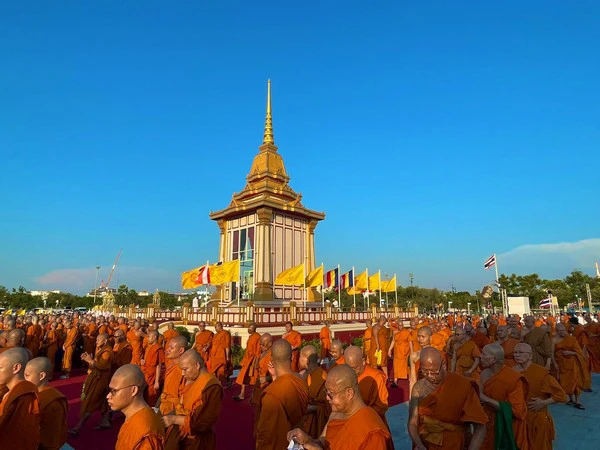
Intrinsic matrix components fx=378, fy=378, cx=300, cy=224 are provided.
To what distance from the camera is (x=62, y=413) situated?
168 inches

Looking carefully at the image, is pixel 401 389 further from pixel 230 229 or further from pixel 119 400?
pixel 230 229

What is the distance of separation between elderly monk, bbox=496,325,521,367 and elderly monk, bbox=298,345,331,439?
4099 millimetres

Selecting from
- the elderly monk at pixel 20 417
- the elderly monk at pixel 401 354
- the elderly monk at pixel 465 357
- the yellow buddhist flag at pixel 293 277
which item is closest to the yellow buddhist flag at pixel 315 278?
the yellow buddhist flag at pixel 293 277

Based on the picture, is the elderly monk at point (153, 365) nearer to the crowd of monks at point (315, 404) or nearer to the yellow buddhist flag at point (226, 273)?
the crowd of monks at point (315, 404)

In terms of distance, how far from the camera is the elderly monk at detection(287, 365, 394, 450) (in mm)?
2832

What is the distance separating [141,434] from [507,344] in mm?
7673

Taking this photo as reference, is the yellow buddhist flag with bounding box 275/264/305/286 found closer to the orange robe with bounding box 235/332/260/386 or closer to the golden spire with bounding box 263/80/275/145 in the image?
the orange robe with bounding box 235/332/260/386

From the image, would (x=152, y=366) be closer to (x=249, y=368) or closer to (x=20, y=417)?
(x=249, y=368)

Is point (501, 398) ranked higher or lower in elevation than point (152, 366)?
higher

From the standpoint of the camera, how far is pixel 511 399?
4629 millimetres

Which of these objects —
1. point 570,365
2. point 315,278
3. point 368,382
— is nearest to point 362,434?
point 368,382

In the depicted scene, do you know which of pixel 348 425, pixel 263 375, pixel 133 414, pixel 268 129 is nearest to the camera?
Answer: pixel 348 425

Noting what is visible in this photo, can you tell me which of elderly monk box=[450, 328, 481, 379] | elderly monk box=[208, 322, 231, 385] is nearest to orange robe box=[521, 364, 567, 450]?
elderly monk box=[450, 328, 481, 379]

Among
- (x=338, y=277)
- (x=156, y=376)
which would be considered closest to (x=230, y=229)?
(x=338, y=277)
